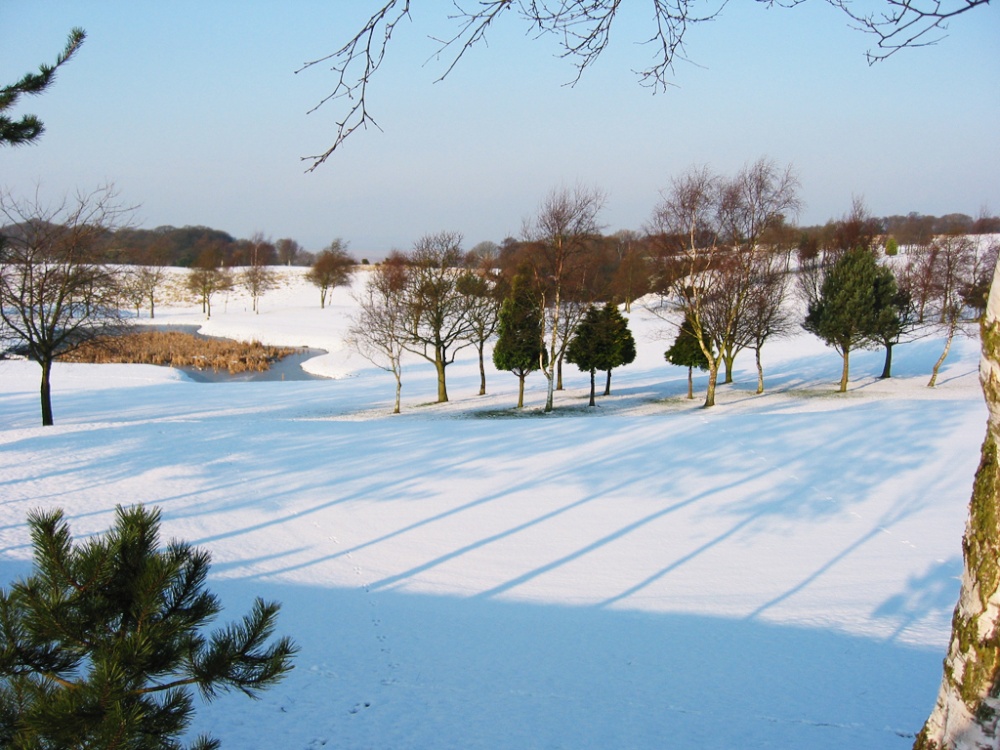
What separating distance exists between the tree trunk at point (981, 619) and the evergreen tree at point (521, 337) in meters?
21.8

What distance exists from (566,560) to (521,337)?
52.6 ft

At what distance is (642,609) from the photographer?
23.8 ft

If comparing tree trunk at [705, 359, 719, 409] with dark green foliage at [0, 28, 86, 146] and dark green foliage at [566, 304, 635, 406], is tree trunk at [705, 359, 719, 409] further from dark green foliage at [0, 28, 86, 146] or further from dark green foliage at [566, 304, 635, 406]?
dark green foliage at [0, 28, 86, 146]

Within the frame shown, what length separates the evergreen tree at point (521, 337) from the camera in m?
24.5

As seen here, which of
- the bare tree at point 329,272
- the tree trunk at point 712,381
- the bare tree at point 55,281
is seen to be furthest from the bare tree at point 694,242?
the bare tree at point 329,272

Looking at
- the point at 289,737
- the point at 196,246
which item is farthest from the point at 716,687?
the point at 196,246

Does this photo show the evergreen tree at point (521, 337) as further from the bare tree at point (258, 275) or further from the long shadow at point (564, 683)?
the bare tree at point (258, 275)

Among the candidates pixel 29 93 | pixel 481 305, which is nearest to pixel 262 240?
pixel 481 305

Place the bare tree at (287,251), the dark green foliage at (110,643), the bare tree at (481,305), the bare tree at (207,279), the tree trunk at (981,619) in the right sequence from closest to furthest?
1. the tree trunk at (981,619)
2. the dark green foliage at (110,643)
3. the bare tree at (481,305)
4. the bare tree at (207,279)
5. the bare tree at (287,251)

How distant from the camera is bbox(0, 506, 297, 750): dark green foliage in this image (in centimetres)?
231

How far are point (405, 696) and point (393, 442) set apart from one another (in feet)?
33.7

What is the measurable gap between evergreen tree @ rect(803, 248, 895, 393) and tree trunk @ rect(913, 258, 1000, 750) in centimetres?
2680

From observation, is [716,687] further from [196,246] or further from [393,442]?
[196,246]

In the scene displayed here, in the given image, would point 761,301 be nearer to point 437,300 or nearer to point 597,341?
point 597,341
